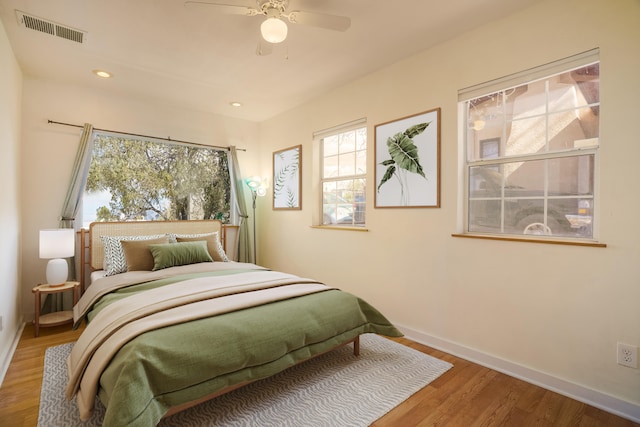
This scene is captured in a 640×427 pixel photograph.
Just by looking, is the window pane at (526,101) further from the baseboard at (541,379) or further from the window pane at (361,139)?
the baseboard at (541,379)

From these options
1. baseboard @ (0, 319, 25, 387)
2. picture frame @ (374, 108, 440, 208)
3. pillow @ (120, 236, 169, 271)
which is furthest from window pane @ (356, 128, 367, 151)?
baseboard @ (0, 319, 25, 387)

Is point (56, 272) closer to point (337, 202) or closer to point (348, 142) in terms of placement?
point (337, 202)

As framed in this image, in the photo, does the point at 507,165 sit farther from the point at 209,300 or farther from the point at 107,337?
the point at 107,337

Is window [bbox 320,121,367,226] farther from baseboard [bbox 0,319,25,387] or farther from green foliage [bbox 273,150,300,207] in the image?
baseboard [bbox 0,319,25,387]

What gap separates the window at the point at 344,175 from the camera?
3.58m

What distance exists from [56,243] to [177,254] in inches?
42.7

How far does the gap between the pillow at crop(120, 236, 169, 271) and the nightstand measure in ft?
2.01

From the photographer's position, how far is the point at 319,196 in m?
4.09

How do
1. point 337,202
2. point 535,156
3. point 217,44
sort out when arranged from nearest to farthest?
point 535,156, point 217,44, point 337,202

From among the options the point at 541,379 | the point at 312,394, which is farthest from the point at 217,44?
the point at 541,379

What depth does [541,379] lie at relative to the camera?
84.0 inches

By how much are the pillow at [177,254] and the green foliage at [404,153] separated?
2.10 metres

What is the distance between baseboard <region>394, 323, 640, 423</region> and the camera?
1.83 m

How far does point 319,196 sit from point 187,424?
284 centimetres
